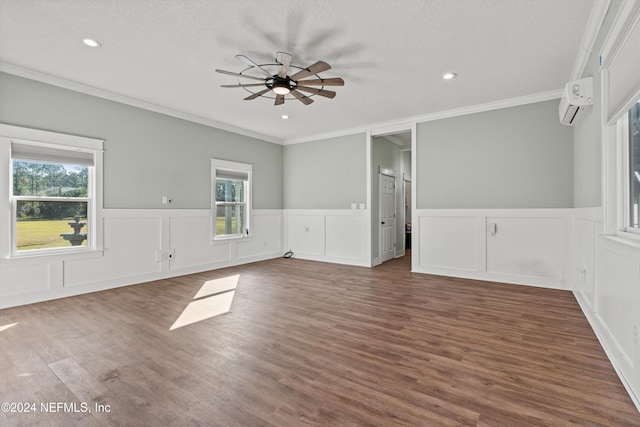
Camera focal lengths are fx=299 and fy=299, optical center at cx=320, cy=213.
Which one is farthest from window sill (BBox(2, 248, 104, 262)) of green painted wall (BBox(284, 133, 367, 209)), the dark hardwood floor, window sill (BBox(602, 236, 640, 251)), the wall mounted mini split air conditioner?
the wall mounted mini split air conditioner

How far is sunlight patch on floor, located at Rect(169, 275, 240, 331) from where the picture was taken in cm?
325

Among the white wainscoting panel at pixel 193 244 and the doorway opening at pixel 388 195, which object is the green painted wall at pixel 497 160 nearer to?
the doorway opening at pixel 388 195

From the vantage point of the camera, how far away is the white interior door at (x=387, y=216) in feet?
22.3

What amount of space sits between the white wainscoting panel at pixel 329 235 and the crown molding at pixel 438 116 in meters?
1.71

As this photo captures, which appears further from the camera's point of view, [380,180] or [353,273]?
[380,180]

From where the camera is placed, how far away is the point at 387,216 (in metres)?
7.07

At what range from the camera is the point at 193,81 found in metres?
4.05

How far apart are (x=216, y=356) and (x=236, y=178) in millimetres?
4612

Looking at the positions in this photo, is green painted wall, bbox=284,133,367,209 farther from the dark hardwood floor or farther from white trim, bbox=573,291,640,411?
white trim, bbox=573,291,640,411

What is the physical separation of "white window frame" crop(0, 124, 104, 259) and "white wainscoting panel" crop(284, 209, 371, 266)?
13.1 ft

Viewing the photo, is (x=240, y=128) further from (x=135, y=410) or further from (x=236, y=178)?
(x=135, y=410)

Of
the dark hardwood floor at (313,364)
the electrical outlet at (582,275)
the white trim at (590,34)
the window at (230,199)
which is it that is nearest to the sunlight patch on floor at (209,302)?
the dark hardwood floor at (313,364)

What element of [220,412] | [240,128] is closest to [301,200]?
[240,128]

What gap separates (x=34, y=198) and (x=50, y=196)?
17 cm
